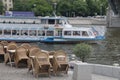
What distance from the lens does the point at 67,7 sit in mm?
121250

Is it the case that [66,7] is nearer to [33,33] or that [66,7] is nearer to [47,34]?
[33,33]

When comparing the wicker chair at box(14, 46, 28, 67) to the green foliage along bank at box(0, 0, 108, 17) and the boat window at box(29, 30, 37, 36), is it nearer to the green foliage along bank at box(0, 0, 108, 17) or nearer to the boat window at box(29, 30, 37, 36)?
the boat window at box(29, 30, 37, 36)

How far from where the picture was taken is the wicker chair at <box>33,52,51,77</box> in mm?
12469

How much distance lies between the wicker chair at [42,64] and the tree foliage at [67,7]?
104 m

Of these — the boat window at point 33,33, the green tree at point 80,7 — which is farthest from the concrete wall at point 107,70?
the green tree at point 80,7

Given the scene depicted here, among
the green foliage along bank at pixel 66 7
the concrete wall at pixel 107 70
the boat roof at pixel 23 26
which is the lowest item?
the green foliage along bank at pixel 66 7

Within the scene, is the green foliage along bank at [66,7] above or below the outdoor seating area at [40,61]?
below

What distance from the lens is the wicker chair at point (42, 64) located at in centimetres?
1247

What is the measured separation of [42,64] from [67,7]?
358ft

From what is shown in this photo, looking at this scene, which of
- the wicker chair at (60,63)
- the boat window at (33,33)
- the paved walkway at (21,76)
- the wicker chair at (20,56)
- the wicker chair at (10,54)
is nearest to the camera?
the paved walkway at (21,76)

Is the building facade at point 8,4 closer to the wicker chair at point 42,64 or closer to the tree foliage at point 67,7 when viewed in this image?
the tree foliage at point 67,7

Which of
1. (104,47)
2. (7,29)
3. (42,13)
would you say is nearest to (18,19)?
(7,29)

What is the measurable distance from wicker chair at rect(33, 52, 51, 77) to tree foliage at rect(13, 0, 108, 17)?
104 m

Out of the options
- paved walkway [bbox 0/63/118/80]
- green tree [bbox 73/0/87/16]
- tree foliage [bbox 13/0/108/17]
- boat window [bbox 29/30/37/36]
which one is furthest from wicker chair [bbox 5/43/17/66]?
green tree [bbox 73/0/87/16]
